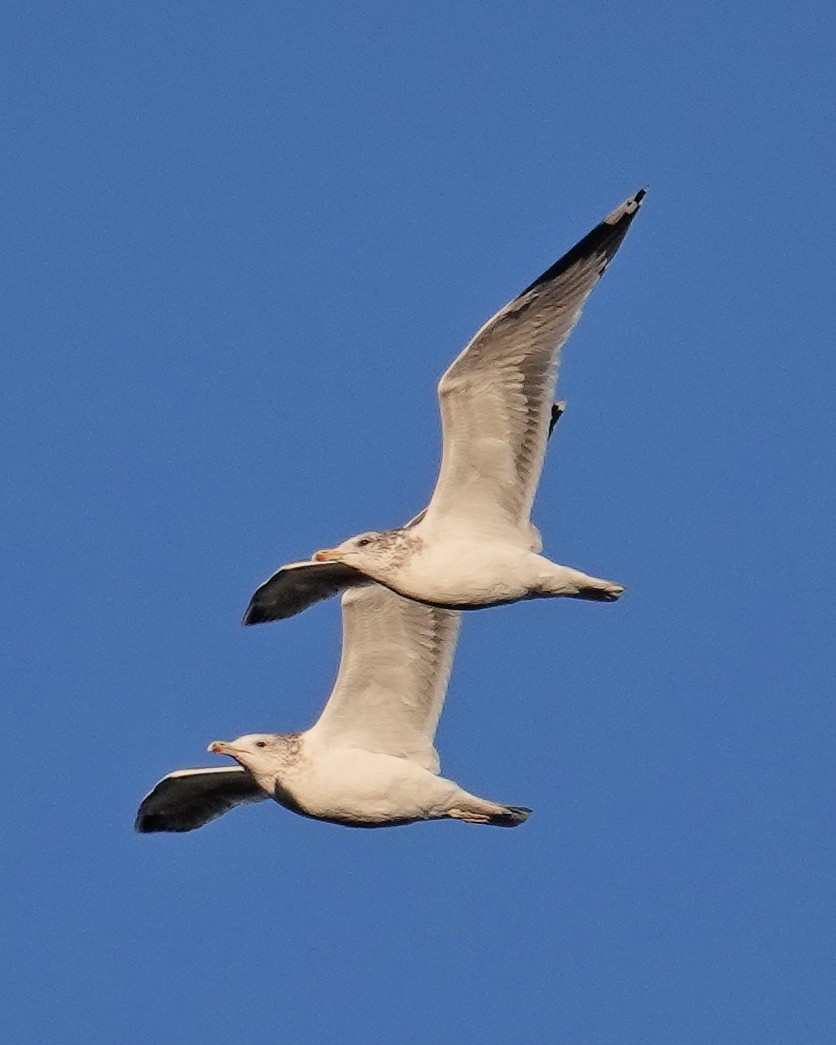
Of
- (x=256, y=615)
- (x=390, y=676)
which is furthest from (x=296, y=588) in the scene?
(x=390, y=676)

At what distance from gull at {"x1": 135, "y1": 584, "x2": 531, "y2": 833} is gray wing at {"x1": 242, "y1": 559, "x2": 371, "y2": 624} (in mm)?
760

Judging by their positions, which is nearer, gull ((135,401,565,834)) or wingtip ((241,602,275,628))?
gull ((135,401,565,834))

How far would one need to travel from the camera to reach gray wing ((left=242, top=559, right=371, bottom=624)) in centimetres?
2712

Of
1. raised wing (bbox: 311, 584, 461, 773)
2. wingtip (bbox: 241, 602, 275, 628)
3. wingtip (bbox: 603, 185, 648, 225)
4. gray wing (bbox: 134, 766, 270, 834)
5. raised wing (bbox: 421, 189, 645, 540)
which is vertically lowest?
gray wing (bbox: 134, 766, 270, 834)

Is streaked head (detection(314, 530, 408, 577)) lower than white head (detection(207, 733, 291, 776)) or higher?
higher

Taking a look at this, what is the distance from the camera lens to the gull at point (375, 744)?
25453 millimetres

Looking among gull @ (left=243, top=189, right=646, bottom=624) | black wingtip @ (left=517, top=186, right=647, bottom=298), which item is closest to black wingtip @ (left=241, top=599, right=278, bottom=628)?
gull @ (left=243, top=189, right=646, bottom=624)

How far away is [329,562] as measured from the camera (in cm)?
2641

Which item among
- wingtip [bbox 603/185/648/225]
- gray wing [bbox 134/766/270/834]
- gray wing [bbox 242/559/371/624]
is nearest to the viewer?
wingtip [bbox 603/185/648/225]

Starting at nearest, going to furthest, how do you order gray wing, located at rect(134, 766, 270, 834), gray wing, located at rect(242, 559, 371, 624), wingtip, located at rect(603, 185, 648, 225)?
wingtip, located at rect(603, 185, 648, 225) → gray wing, located at rect(242, 559, 371, 624) → gray wing, located at rect(134, 766, 270, 834)

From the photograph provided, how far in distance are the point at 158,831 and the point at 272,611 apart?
2.34m

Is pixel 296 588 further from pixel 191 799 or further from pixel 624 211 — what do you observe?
pixel 624 211

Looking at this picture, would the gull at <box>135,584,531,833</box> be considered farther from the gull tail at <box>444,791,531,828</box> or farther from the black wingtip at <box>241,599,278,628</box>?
the black wingtip at <box>241,599,278,628</box>

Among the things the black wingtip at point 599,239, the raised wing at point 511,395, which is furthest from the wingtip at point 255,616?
the black wingtip at point 599,239
